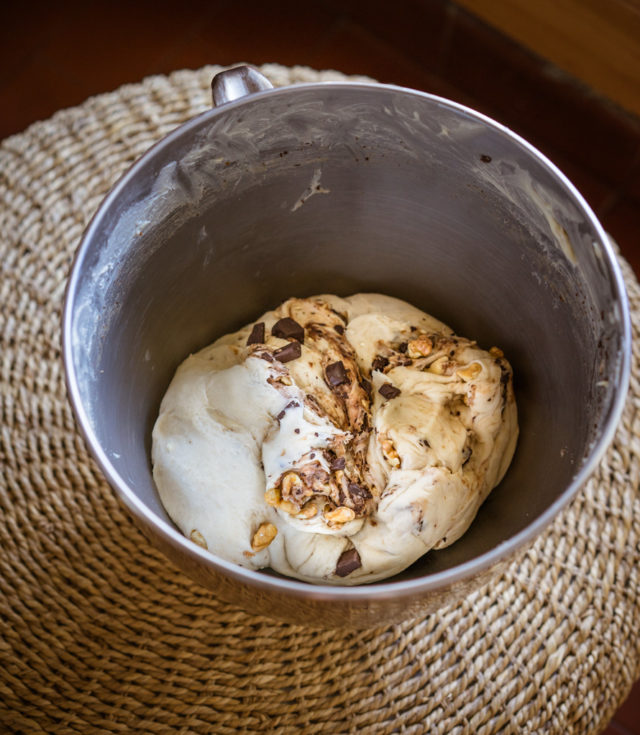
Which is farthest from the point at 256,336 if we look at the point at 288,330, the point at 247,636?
the point at 247,636

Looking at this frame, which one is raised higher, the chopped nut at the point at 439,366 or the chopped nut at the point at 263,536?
the chopped nut at the point at 439,366

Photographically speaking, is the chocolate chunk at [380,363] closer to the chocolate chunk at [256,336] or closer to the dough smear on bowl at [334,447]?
the dough smear on bowl at [334,447]

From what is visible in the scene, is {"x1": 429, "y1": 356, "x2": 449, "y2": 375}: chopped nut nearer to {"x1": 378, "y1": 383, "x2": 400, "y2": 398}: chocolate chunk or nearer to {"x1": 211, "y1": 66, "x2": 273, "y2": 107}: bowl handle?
{"x1": 378, "y1": 383, "x2": 400, "y2": 398}: chocolate chunk

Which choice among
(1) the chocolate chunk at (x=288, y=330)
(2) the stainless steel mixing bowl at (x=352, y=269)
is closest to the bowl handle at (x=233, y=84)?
(2) the stainless steel mixing bowl at (x=352, y=269)

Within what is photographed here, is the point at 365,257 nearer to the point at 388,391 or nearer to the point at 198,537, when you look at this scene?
the point at 388,391

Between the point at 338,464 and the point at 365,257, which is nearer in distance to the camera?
the point at 338,464

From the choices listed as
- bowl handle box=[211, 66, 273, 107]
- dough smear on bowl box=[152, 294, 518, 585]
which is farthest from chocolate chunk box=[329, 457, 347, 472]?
bowl handle box=[211, 66, 273, 107]

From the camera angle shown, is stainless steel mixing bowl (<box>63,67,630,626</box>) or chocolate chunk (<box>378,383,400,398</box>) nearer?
stainless steel mixing bowl (<box>63,67,630,626</box>)
